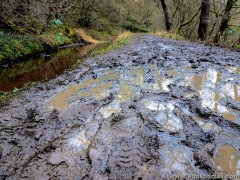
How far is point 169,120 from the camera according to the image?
90.3 inches

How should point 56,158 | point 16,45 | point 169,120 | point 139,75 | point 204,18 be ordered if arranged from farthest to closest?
point 204,18
point 16,45
point 139,75
point 169,120
point 56,158

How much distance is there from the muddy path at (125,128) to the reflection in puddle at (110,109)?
0.01 m

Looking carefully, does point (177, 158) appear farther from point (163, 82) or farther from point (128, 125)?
point (163, 82)

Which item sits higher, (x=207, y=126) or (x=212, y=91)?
(x=212, y=91)

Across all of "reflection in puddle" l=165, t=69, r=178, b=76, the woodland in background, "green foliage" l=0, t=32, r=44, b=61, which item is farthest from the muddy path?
the woodland in background

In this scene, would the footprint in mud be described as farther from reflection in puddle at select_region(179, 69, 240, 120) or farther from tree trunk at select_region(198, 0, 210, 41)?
tree trunk at select_region(198, 0, 210, 41)

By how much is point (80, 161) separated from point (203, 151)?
119cm

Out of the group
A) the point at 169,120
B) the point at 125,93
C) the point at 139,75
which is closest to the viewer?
the point at 169,120

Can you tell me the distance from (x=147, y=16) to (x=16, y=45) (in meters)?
18.7

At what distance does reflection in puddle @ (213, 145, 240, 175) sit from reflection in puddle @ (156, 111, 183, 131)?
501mm

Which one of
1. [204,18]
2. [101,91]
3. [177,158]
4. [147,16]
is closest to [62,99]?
[101,91]

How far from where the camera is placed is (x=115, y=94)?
3.12 meters

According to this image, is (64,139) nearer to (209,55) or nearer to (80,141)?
(80,141)

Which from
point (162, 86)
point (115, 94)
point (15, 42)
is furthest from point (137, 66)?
point (15, 42)
